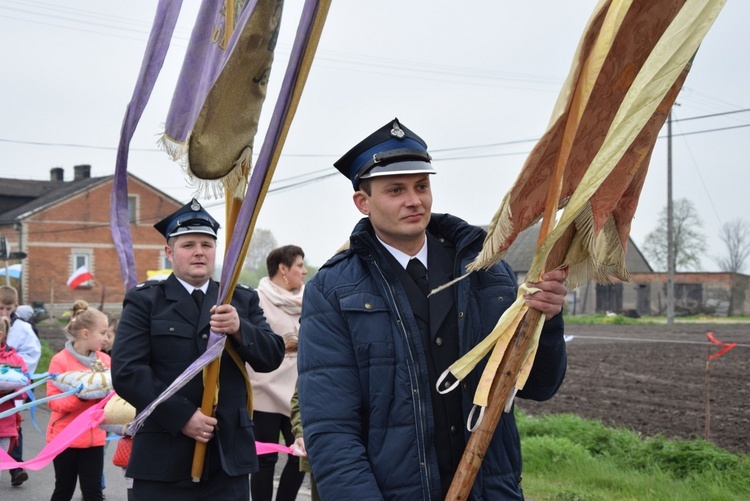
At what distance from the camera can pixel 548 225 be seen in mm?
2596

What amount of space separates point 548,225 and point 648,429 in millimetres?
8055

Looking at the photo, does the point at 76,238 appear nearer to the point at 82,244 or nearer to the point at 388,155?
the point at 82,244

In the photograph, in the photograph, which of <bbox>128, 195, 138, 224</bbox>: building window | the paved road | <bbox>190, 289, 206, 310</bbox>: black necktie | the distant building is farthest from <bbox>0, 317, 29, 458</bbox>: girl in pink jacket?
the distant building

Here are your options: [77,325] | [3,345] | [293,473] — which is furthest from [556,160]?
[3,345]

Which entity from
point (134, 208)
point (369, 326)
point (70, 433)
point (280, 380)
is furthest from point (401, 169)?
point (134, 208)

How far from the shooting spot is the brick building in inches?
1984

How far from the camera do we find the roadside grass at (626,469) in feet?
21.2

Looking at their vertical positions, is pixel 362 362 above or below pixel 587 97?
below

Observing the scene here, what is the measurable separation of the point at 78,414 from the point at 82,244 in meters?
48.5

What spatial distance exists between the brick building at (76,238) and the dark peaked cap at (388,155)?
1929 inches

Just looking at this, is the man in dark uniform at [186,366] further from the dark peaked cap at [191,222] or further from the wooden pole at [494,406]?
the wooden pole at [494,406]

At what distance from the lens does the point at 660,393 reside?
13.6 metres

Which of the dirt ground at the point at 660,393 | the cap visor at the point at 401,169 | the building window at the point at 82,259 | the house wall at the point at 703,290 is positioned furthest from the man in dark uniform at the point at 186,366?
the house wall at the point at 703,290

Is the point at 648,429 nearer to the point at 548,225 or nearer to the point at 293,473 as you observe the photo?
the point at 293,473
